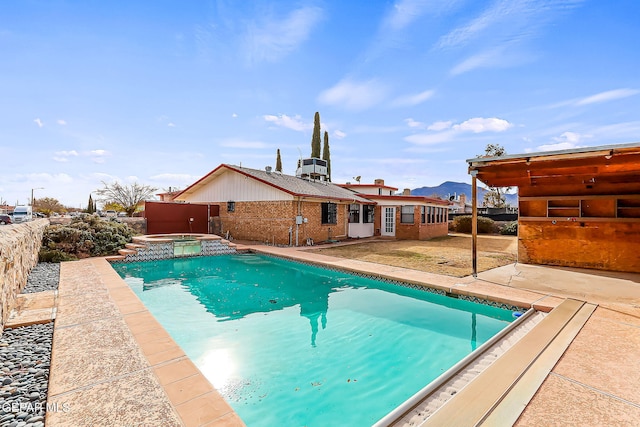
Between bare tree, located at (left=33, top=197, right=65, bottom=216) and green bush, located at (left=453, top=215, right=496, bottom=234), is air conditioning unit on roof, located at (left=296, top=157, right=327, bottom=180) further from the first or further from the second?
bare tree, located at (left=33, top=197, right=65, bottom=216)

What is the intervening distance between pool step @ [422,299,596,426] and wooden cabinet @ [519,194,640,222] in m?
6.68

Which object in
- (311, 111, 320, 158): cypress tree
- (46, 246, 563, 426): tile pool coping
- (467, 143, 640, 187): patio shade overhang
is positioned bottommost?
(46, 246, 563, 426): tile pool coping

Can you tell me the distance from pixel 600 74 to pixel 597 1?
249cm

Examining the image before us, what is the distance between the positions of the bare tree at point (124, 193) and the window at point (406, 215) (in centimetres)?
3126

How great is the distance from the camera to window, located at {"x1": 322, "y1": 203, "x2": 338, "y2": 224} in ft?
53.5

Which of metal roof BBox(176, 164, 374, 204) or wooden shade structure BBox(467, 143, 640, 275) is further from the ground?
metal roof BBox(176, 164, 374, 204)

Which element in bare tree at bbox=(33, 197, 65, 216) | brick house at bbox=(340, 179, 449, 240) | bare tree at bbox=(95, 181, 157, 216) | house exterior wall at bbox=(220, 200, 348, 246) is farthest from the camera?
bare tree at bbox=(33, 197, 65, 216)

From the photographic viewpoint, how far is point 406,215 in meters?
18.0

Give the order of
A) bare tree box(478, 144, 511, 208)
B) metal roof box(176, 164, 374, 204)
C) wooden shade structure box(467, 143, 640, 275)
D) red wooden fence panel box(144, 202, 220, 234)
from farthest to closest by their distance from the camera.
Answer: bare tree box(478, 144, 511, 208) → red wooden fence panel box(144, 202, 220, 234) → metal roof box(176, 164, 374, 204) → wooden shade structure box(467, 143, 640, 275)

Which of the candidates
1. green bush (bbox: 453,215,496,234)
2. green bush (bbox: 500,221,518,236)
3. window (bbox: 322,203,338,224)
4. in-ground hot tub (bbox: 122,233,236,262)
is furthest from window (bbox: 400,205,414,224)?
in-ground hot tub (bbox: 122,233,236,262)

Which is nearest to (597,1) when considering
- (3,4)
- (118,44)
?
(118,44)

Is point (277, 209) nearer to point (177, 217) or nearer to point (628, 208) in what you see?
point (177, 217)

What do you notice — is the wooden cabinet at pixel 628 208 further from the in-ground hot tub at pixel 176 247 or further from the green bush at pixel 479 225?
the in-ground hot tub at pixel 176 247

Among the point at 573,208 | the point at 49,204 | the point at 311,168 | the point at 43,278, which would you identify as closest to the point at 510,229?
the point at 573,208
